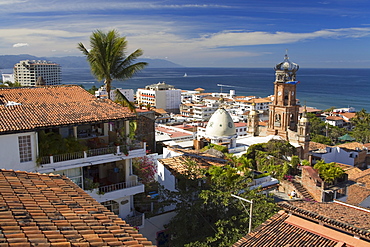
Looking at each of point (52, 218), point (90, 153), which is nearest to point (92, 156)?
point (90, 153)

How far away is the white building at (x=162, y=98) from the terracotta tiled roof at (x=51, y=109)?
107m

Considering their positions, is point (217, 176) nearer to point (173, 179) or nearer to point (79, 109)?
point (173, 179)

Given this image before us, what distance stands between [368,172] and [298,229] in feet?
69.2

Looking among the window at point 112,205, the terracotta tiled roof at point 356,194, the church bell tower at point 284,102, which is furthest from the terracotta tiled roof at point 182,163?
the church bell tower at point 284,102

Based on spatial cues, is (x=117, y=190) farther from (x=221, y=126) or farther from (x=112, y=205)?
(x=221, y=126)

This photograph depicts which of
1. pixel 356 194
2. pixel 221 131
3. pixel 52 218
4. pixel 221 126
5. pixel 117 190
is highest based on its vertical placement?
pixel 52 218

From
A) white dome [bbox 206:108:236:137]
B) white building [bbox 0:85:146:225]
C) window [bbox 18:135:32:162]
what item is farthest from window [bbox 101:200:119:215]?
white dome [bbox 206:108:236:137]

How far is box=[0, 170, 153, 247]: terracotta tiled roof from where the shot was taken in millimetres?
5754

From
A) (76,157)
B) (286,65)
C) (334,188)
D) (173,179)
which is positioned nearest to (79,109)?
(76,157)

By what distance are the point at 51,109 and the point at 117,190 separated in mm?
4186

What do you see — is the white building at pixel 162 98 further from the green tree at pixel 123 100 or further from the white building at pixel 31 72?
the green tree at pixel 123 100

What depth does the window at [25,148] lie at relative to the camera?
41.6 ft

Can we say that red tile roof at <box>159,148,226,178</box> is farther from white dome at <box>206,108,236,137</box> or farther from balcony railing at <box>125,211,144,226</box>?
white dome at <box>206,108,236,137</box>

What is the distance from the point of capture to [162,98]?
12575 centimetres
